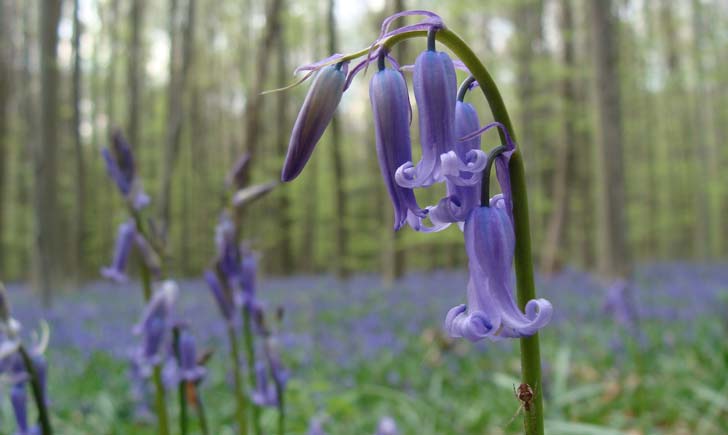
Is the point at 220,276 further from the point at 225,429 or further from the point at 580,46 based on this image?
the point at 580,46

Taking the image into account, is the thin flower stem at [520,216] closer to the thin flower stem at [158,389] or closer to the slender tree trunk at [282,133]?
the thin flower stem at [158,389]

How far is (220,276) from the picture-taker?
5.91ft

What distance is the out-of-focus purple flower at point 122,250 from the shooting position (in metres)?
1.87

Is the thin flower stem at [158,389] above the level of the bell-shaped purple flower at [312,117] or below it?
below

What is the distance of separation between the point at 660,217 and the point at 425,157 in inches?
1179

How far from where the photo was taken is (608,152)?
8.89m

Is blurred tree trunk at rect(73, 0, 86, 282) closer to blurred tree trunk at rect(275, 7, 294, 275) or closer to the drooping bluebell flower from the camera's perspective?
blurred tree trunk at rect(275, 7, 294, 275)

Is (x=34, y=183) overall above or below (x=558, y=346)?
above

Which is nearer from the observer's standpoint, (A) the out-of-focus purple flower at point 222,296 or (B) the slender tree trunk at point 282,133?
(A) the out-of-focus purple flower at point 222,296

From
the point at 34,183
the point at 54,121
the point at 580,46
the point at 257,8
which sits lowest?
the point at 34,183

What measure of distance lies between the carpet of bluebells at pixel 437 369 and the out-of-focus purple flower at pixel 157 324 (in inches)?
1.6

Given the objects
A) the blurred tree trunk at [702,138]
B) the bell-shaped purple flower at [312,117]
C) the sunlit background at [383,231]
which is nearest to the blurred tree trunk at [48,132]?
the sunlit background at [383,231]

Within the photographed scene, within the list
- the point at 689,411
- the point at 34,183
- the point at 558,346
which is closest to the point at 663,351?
the point at 558,346

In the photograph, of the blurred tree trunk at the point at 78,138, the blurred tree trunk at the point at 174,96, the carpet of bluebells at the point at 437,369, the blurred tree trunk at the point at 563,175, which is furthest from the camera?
the blurred tree trunk at the point at 563,175
